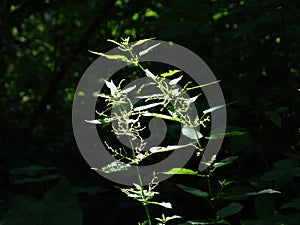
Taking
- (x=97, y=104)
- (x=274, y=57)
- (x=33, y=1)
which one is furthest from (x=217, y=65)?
(x=33, y=1)

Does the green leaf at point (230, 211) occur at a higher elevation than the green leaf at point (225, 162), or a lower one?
lower

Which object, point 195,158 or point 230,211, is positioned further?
point 195,158

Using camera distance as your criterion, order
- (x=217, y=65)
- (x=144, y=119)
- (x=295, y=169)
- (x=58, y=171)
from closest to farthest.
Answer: (x=295, y=169), (x=144, y=119), (x=217, y=65), (x=58, y=171)

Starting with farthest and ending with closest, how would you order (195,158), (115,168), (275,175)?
(195,158) < (275,175) < (115,168)

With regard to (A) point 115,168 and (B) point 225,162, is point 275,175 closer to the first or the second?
(B) point 225,162

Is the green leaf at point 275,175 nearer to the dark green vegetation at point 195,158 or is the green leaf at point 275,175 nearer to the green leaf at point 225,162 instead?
the dark green vegetation at point 195,158

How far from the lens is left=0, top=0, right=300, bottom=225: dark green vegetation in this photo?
173cm

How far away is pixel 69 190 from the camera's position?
1826mm

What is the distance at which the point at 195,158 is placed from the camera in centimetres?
220

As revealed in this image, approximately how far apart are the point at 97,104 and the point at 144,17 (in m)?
0.80

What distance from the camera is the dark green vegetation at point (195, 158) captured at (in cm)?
173

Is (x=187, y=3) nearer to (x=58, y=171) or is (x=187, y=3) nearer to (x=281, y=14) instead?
(x=281, y=14)

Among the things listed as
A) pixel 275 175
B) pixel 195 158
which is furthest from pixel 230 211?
pixel 195 158

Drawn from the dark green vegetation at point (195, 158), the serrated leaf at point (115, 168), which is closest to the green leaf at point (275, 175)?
the dark green vegetation at point (195, 158)
